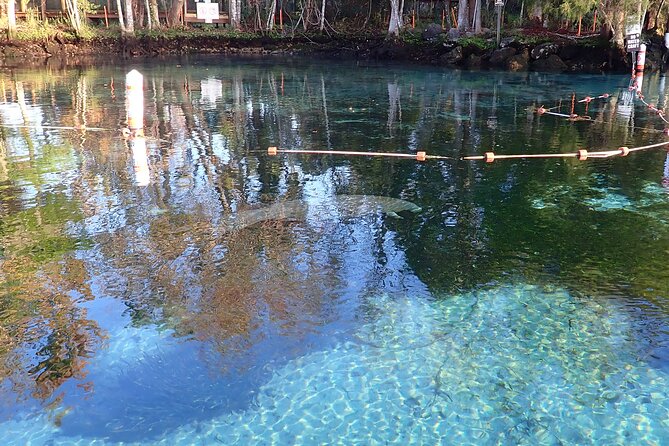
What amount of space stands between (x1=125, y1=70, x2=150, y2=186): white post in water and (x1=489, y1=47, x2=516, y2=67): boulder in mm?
20883

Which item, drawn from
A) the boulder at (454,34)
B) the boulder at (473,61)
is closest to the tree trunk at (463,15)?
the boulder at (454,34)

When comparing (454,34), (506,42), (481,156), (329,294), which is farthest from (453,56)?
(329,294)

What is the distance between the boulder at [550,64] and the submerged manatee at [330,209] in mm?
22633

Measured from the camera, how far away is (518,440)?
4.05 metres

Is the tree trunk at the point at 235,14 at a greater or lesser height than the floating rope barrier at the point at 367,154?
greater

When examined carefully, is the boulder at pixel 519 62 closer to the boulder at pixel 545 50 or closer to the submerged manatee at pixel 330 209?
the boulder at pixel 545 50

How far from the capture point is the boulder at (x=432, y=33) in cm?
3343

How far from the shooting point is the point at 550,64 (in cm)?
2880

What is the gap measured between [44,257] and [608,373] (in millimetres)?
5624

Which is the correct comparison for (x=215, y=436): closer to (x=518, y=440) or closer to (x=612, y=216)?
(x=518, y=440)

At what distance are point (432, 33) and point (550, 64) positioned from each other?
7.56 m

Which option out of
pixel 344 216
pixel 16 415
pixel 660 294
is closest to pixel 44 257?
pixel 16 415

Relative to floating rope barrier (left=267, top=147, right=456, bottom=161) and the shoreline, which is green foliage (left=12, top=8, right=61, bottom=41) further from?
floating rope barrier (left=267, top=147, right=456, bottom=161)

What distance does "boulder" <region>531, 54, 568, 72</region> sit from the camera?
1124 inches
